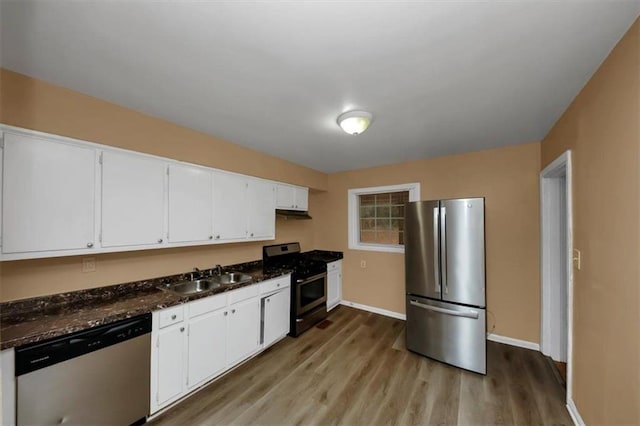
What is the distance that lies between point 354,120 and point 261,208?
177 centimetres

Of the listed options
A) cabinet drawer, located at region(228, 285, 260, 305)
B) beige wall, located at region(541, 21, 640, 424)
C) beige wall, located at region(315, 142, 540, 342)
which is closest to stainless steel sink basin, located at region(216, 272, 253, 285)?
cabinet drawer, located at region(228, 285, 260, 305)

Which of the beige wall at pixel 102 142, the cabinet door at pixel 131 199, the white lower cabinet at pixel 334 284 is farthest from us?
the white lower cabinet at pixel 334 284

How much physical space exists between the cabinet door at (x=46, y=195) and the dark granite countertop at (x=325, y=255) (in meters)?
3.00

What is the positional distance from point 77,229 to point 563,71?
358 cm

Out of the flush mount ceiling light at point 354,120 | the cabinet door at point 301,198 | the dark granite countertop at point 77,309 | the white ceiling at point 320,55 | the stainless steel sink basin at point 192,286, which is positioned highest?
the white ceiling at point 320,55

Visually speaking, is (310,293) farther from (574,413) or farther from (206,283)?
(574,413)

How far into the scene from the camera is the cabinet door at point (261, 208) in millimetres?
3084

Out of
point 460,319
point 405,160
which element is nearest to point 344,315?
point 460,319

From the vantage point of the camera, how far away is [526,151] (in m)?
2.93

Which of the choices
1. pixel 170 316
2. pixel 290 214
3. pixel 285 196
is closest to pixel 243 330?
pixel 170 316

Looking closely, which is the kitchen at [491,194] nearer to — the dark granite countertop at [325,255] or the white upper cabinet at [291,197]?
the white upper cabinet at [291,197]

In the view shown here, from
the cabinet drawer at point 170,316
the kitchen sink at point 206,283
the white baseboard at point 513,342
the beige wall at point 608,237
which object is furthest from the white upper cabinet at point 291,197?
the white baseboard at point 513,342

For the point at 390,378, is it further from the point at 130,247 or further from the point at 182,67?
the point at 182,67

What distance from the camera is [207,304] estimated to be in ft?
7.06
